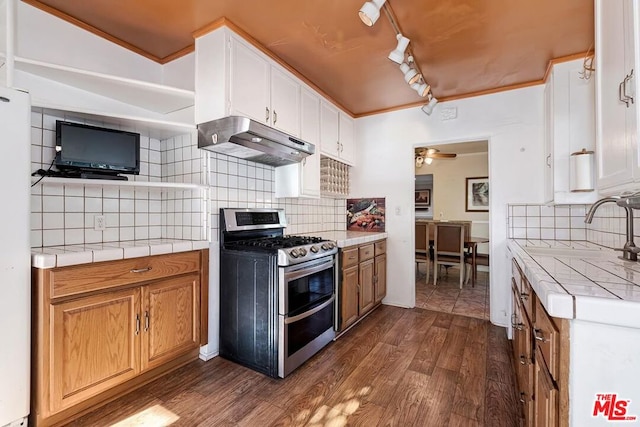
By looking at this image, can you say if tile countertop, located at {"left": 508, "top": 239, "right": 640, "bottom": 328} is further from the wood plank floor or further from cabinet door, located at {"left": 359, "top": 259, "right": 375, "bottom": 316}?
cabinet door, located at {"left": 359, "top": 259, "right": 375, "bottom": 316}

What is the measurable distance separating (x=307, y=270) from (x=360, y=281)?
0.90m

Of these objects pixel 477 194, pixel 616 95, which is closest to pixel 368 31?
pixel 616 95

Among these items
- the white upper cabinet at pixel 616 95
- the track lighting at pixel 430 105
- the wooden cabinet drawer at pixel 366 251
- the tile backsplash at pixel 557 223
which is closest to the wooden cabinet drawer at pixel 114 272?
the wooden cabinet drawer at pixel 366 251

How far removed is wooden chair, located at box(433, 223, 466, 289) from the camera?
4.19 meters

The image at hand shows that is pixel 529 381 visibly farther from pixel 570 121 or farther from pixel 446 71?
pixel 446 71

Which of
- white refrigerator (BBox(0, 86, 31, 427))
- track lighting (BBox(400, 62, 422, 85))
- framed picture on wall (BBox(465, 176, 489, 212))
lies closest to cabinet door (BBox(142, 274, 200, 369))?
white refrigerator (BBox(0, 86, 31, 427))

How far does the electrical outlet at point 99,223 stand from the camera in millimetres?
2020

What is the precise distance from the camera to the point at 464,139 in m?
3.15

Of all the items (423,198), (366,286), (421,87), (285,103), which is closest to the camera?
(285,103)

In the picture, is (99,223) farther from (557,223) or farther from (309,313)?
(557,223)

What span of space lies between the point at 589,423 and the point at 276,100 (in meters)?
2.45

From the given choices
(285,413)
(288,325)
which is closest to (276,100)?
(288,325)

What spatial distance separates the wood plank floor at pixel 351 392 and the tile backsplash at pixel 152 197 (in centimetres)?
101

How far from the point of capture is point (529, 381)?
122 cm
